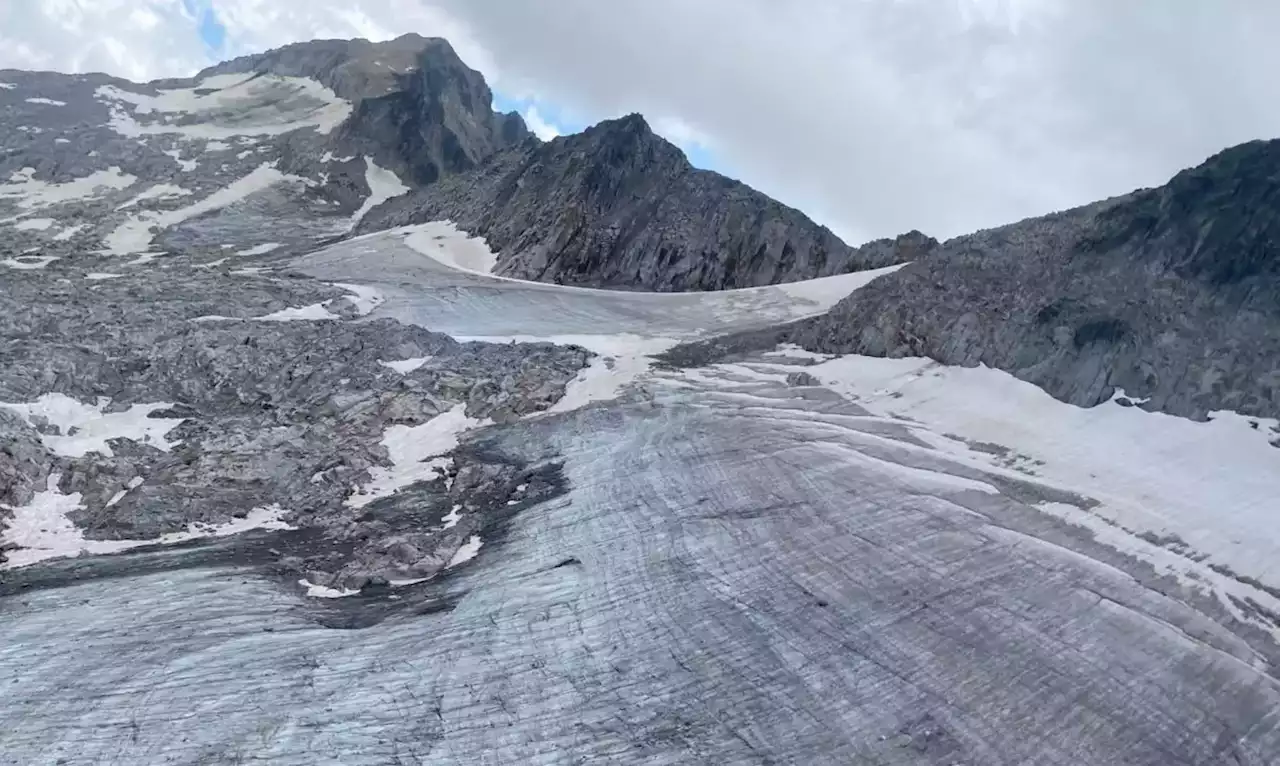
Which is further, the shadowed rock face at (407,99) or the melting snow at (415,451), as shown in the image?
the shadowed rock face at (407,99)

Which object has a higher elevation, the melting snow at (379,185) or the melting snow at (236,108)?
the melting snow at (236,108)

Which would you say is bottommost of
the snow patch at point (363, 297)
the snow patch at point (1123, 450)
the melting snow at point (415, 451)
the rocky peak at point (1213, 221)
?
the melting snow at point (415, 451)

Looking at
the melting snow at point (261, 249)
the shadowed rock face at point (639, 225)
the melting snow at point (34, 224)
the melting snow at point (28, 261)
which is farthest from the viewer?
the melting snow at point (34, 224)

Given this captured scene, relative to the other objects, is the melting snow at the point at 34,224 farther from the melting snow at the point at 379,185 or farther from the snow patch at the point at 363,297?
the snow patch at the point at 363,297

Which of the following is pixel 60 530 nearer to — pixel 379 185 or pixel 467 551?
pixel 467 551

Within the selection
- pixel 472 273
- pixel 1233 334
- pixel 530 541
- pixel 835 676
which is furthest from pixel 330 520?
pixel 472 273

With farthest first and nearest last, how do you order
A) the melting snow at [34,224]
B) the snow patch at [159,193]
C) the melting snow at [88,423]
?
the snow patch at [159,193]
the melting snow at [34,224]
the melting snow at [88,423]

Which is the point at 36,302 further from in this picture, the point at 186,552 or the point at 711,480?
the point at 711,480

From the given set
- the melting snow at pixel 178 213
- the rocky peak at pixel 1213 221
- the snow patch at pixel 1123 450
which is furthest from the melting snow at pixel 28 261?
the rocky peak at pixel 1213 221
